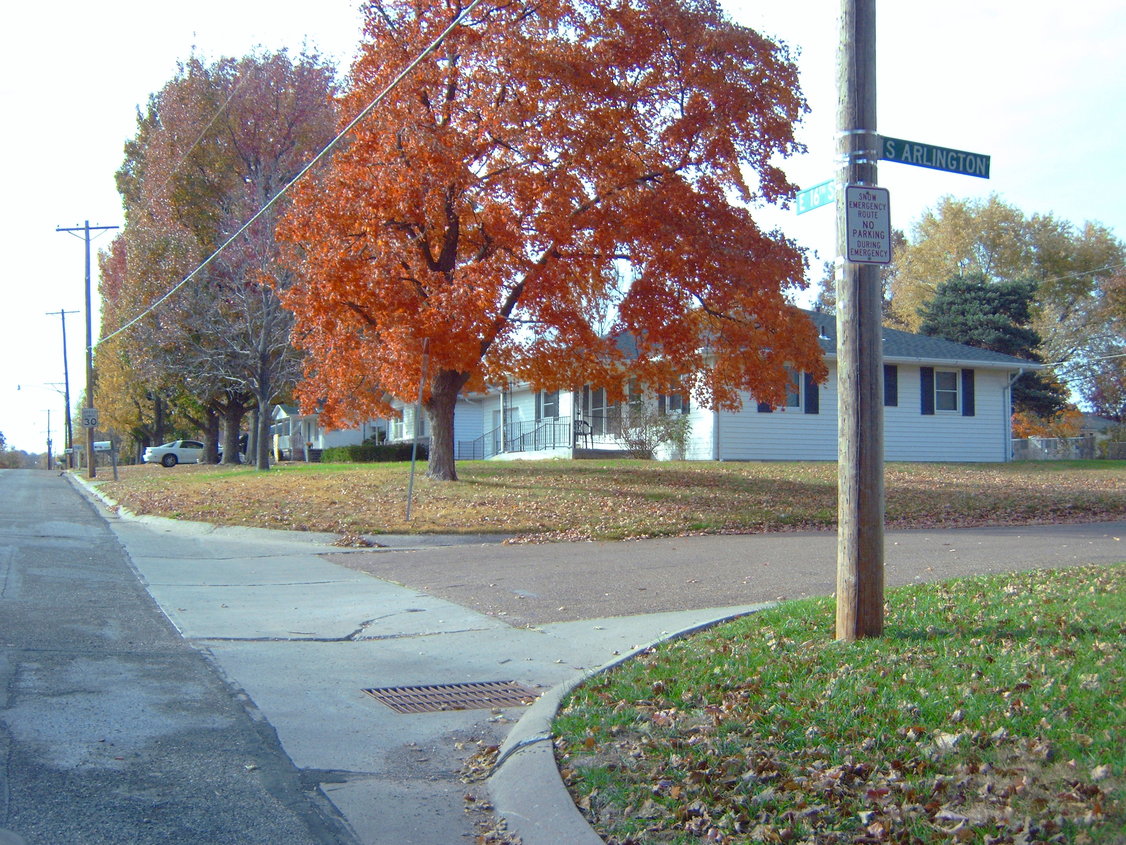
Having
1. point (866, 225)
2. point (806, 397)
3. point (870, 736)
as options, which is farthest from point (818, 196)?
point (806, 397)

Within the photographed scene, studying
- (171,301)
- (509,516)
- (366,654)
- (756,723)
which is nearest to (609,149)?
(509,516)

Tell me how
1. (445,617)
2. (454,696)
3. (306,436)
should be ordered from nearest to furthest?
(454,696), (445,617), (306,436)

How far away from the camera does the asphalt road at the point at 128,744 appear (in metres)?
4.44

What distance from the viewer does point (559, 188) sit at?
16.8 m

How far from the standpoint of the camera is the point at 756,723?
5.25 metres

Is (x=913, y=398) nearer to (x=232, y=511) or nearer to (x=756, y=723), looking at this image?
(x=232, y=511)

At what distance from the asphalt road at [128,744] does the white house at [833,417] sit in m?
19.3

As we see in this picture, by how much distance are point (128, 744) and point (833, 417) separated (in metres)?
26.9

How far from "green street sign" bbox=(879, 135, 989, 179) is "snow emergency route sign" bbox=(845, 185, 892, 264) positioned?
40cm

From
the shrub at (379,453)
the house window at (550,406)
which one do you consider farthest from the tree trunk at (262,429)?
the house window at (550,406)

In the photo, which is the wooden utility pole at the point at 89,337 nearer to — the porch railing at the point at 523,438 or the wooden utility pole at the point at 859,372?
the porch railing at the point at 523,438

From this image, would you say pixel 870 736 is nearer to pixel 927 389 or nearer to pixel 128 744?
pixel 128 744

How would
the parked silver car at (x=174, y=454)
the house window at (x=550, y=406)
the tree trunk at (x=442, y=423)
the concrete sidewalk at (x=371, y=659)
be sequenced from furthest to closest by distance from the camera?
the parked silver car at (x=174, y=454), the house window at (x=550, y=406), the tree trunk at (x=442, y=423), the concrete sidewalk at (x=371, y=659)

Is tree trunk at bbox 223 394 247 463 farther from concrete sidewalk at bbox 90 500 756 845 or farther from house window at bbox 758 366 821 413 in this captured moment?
concrete sidewalk at bbox 90 500 756 845
